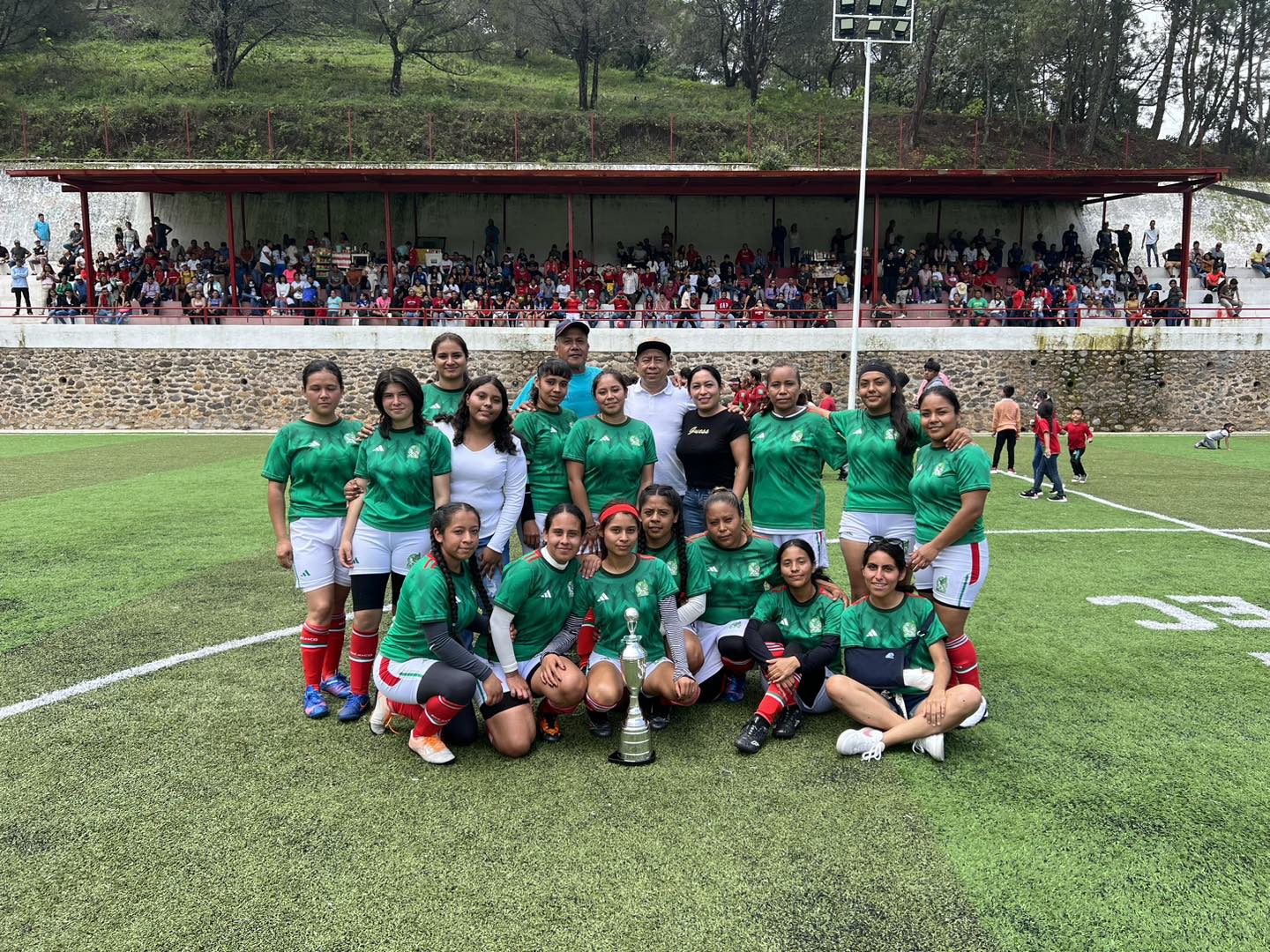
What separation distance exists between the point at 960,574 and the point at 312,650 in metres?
3.46

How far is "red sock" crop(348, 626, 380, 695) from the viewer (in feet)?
15.3

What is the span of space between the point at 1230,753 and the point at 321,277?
26.6m

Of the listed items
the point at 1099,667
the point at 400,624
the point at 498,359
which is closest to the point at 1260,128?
the point at 498,359

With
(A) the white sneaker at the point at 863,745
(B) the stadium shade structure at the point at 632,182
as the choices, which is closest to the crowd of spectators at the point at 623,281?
(B) the stadium shade structure at the point at 632,182

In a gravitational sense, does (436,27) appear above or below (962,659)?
above

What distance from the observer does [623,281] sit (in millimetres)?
25656

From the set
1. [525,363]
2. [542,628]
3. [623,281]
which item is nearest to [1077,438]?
[542,628]

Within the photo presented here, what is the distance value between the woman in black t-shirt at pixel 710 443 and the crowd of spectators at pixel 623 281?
693 inches

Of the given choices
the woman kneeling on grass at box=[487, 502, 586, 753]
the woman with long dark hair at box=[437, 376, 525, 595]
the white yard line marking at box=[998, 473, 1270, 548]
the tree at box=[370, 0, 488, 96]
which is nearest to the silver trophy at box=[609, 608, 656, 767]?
the woman kneeling on grass at box=[487, 502, 586, 753]

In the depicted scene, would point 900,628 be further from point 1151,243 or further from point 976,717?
point 1151,243

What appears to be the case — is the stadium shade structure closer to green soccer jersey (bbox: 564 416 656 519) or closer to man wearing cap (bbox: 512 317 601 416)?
man wearing cap (bbox: 512 317 601 416)

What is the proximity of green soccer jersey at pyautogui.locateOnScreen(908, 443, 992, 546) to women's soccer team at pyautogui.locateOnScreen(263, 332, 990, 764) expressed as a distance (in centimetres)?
1

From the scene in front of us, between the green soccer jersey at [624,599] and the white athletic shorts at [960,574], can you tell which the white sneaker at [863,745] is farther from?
the green soccer jersey at [624,599]

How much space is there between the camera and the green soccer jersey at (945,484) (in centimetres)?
430
